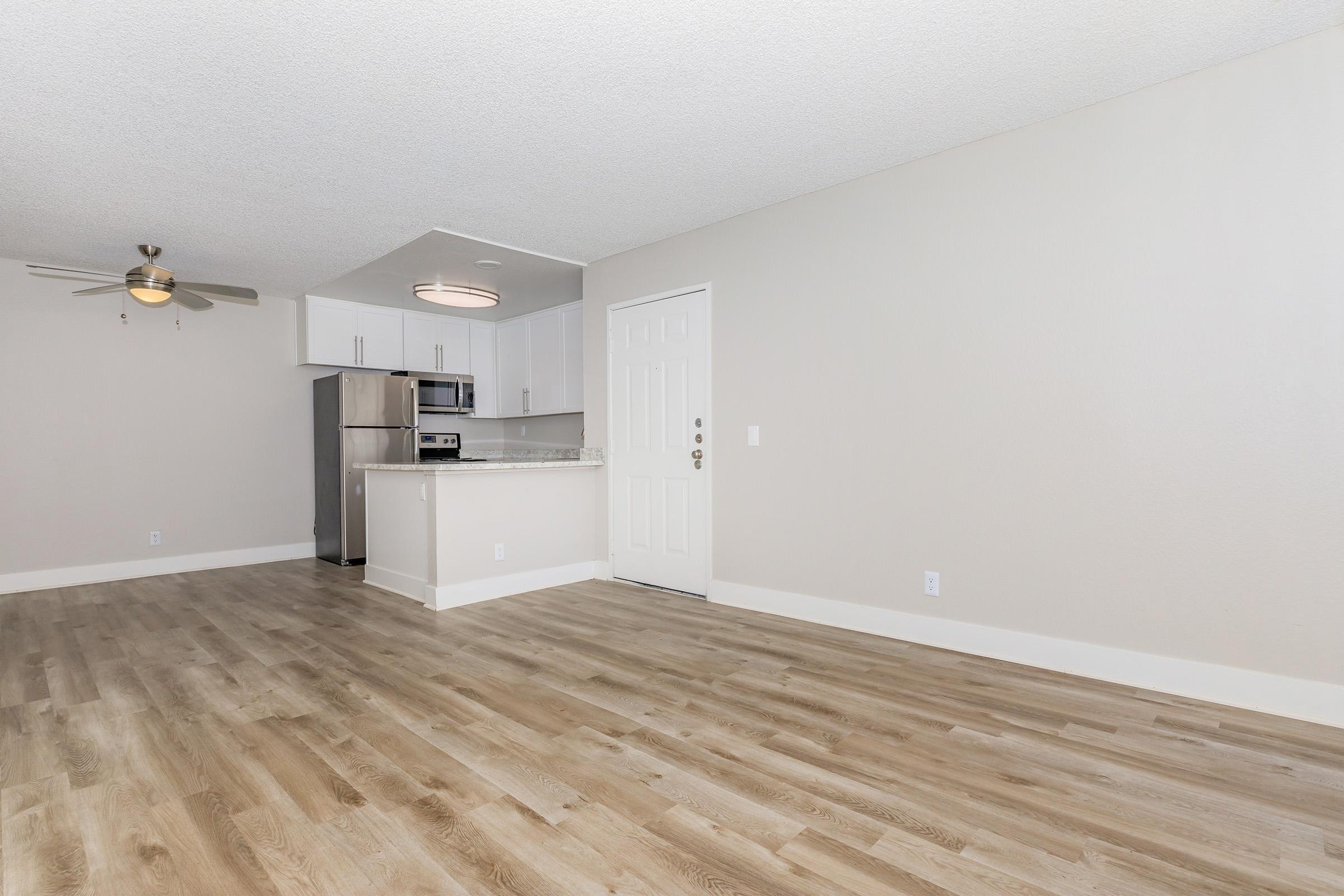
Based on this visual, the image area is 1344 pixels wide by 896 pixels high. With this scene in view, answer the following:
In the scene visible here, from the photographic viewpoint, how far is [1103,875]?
61.2 inches

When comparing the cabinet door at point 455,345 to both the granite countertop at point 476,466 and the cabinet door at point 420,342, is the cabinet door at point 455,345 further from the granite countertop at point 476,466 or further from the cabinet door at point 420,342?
the granite countertop at point 476,466

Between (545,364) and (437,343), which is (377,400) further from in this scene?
(545,364)

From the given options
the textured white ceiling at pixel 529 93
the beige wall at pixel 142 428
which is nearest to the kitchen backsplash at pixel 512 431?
the beige wall at pixel 142 428

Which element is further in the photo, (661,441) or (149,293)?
(661,441)

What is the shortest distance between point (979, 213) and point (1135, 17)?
3.22ft

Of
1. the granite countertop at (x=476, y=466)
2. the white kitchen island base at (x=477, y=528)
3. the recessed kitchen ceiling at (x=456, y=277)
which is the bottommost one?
the white kitchen island base at (x=477, y=528)

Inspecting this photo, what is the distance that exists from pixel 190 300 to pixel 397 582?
8.54 ft

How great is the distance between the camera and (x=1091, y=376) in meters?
2.87

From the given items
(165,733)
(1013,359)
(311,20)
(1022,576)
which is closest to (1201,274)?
(1013,359)

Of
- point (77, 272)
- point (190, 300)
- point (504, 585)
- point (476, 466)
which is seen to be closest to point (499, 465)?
point (476, 466)

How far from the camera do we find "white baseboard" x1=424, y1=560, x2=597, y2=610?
13.8 ft

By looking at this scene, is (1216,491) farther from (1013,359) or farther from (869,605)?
(869,605)

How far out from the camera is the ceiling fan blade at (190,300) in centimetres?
473

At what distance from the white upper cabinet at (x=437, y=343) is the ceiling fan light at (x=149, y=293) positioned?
2268 millimetres
